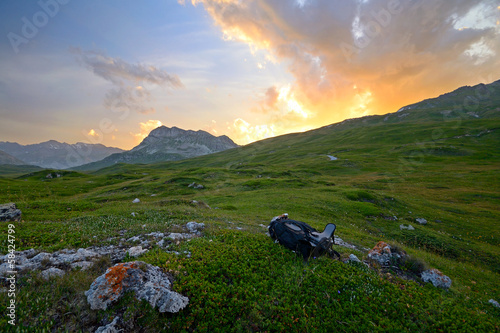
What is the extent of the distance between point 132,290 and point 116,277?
26.1 inches

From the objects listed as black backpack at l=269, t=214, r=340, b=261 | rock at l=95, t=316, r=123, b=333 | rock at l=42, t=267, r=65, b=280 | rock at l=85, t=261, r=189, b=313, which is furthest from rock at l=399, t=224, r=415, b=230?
rock at l=42, t=267, r=65, b=280

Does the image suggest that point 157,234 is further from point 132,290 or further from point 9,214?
point 9,214

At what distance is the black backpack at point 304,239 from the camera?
10.5 metres

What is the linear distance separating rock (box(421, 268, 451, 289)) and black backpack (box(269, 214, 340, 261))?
A: 4.49 meters

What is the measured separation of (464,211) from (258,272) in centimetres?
4261

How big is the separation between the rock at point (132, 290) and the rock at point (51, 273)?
6.71 feet

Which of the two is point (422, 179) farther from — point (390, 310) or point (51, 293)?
point (51, 293)

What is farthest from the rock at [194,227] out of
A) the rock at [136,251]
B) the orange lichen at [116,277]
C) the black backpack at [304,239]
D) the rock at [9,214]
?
the rock at [9,214]

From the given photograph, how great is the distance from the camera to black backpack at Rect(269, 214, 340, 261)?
34.4ft

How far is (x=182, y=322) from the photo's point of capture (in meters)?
6.11

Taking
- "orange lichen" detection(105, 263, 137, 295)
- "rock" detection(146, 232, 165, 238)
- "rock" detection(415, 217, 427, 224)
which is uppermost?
"orange lichen" detection(105, 263, 137, 295)

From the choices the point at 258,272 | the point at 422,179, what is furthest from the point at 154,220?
the point at 422,179

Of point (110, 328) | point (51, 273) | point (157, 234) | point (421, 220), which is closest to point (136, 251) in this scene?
point (157, 234)

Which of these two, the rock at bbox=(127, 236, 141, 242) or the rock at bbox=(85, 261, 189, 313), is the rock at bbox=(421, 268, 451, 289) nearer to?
the rock at bbox=(85, 261, 189, 313)
